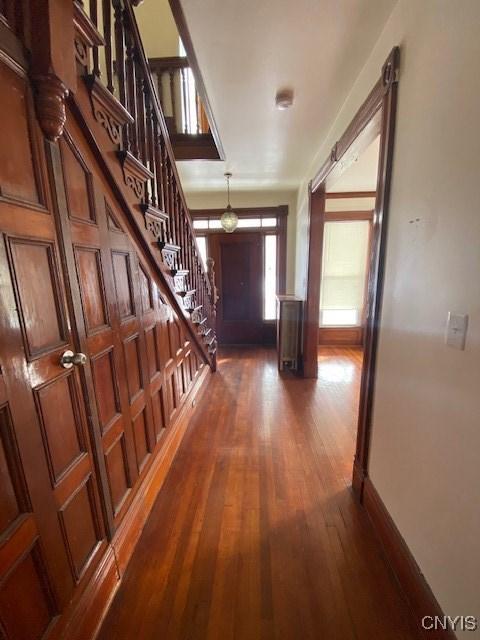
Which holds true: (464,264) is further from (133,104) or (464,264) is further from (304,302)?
(304,302)

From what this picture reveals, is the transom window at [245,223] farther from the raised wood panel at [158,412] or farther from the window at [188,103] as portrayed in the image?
the raised wood panel at [158,412]

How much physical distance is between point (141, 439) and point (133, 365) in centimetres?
45

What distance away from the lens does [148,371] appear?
1.62 m

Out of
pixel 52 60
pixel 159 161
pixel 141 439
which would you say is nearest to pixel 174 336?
pixel 141 439

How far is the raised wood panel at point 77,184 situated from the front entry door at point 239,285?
11.3 ft

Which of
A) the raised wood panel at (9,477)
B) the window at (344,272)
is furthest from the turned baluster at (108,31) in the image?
the window at (344,272)

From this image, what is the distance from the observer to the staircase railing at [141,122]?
3.66ft

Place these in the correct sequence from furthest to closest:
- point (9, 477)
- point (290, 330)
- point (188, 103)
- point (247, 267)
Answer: point (247, 267) < point (290, 330) < point (188, 103) < point (9, 477)

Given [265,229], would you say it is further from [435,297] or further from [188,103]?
[435,297]

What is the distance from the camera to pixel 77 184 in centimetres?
102

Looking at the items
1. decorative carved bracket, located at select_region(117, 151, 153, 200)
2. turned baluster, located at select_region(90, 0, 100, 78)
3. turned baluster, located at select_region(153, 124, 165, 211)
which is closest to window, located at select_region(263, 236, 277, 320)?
turned baluster, located at select_region(153, 124, 165, 211)

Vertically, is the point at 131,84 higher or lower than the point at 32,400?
higher

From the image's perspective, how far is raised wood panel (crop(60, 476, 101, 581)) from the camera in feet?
2.97

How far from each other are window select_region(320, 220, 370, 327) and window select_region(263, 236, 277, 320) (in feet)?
2.79
